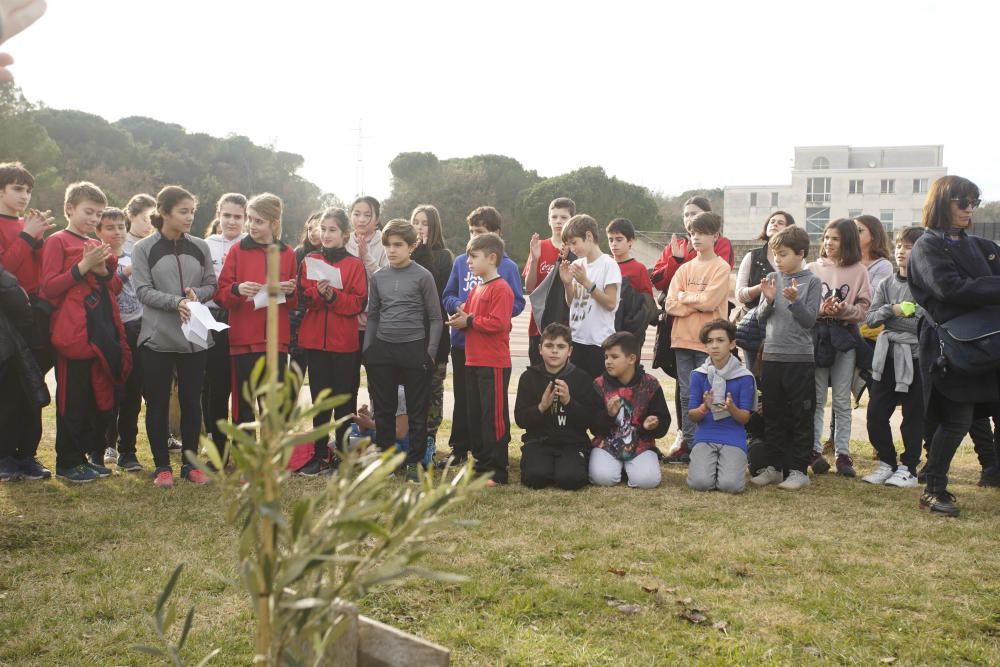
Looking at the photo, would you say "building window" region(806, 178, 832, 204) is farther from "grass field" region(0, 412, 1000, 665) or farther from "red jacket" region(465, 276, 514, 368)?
"red jacket" region(465, 276, 514, 368)

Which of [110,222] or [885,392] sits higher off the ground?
[110,222]

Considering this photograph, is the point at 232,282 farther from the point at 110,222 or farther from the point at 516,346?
the point at 516,346

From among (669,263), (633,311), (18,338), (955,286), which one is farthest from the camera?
(669,263)

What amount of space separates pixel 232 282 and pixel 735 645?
4186 mm

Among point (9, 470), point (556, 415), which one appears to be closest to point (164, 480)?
point (9, 470)

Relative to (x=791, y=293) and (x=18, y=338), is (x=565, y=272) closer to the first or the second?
(x=791, y=293)

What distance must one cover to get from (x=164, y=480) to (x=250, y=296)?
1.32m

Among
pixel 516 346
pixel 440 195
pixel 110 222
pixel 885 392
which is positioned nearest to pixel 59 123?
pixel 440 195

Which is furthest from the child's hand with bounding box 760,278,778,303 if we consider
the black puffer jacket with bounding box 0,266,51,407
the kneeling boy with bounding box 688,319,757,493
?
the black puffer jacket with bounding box 0,266,51,407

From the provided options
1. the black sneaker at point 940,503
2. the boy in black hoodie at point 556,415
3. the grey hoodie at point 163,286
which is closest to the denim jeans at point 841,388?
the black sneaker at point 940,503

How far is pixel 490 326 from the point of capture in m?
5.92

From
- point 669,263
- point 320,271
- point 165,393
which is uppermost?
point 669,263

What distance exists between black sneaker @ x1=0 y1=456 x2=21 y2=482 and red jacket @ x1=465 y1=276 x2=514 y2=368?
3.12 meters

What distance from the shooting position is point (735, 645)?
3.18m
